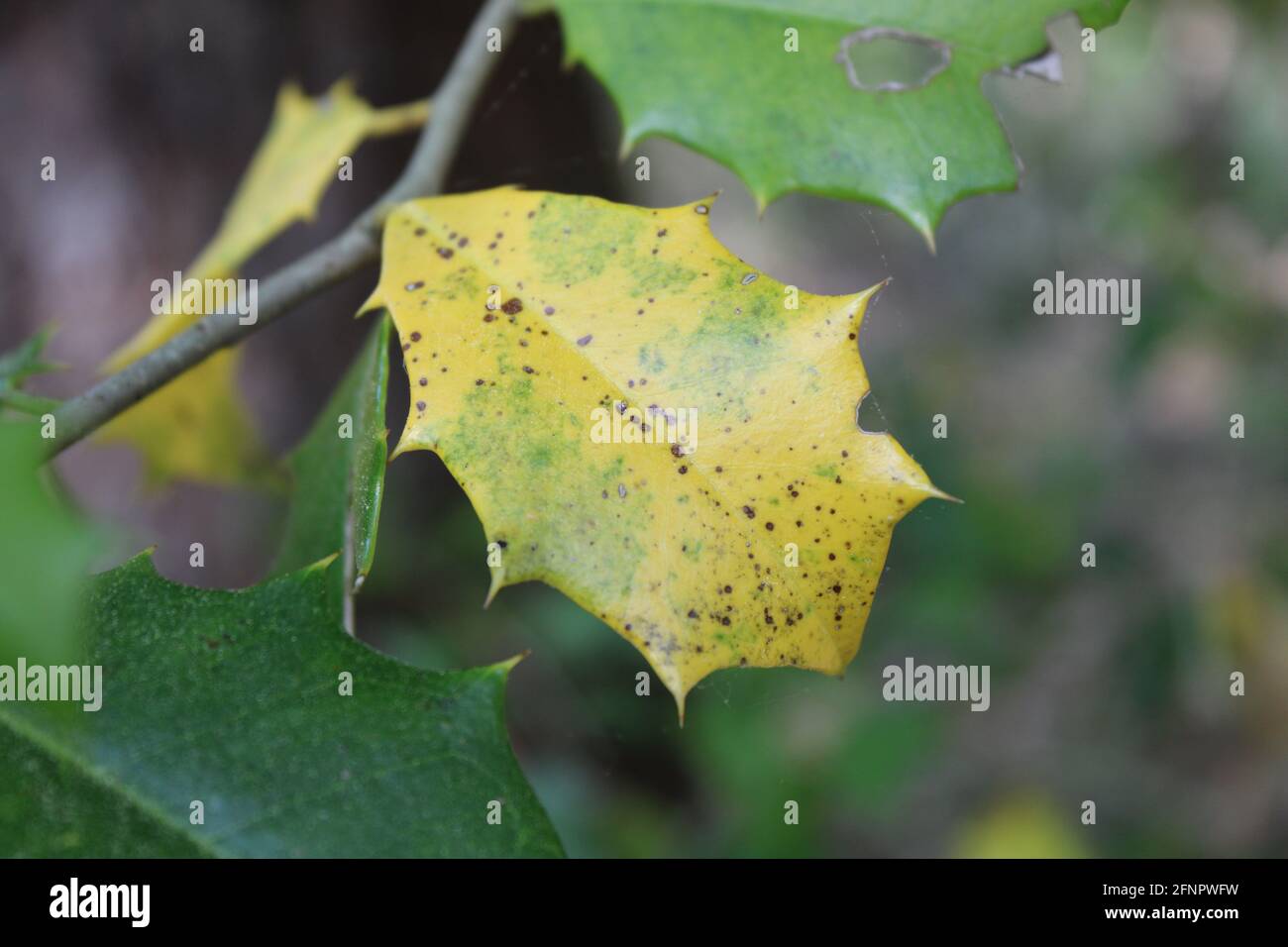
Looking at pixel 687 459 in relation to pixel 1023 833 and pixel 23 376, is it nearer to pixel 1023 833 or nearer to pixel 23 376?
pixel 23 376

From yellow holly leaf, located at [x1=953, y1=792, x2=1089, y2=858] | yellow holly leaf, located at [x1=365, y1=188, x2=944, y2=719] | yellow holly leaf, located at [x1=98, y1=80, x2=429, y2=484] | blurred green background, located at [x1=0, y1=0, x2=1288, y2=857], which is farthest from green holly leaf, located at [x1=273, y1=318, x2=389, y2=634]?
yellow holly leaf, located at [x1=953, y1=792, x2=1089, y2=858]

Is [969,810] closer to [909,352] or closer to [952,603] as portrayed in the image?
[952,603]

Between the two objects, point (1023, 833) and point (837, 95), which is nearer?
point (837, 95)

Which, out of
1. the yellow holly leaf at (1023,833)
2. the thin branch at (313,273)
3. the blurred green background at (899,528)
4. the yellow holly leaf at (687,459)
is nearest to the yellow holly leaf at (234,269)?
the thin branch at (313,273)

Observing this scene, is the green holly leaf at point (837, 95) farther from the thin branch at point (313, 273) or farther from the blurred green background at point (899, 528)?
the blurred green background at point (899, 528)

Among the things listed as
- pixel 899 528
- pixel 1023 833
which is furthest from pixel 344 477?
pixel 1023 833
